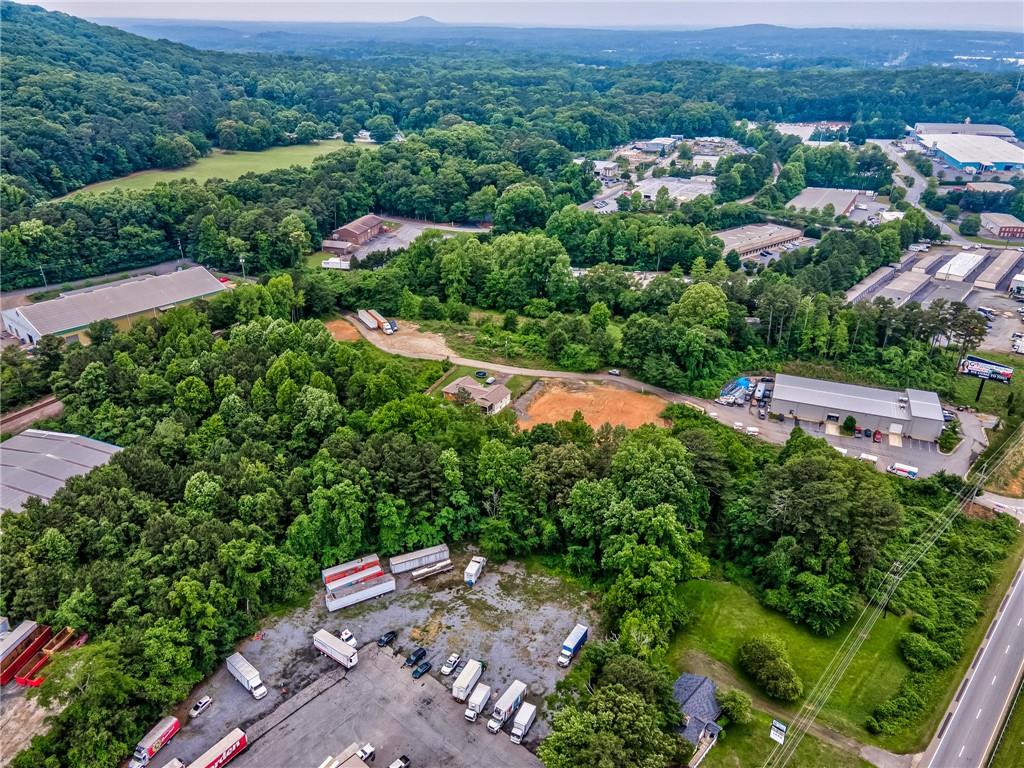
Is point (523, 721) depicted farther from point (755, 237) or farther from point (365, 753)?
point (755, 237)

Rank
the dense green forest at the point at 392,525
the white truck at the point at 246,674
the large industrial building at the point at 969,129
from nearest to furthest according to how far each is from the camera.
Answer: the dense green forest at the point at 392,525 < the white truck at the point at 246,674 < the large industrial building at the point at 969,129

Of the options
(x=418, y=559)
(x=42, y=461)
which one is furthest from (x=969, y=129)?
(x=42, y=461)

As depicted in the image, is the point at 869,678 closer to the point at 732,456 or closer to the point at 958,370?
the point at 732,456

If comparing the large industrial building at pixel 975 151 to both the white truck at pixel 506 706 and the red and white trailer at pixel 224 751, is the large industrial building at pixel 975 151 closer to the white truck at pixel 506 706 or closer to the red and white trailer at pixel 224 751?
the white truck at pixel 506 706

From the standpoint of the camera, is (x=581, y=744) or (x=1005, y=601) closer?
(x=581, y=744)

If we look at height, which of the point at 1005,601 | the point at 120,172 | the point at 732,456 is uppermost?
the point at 120,172

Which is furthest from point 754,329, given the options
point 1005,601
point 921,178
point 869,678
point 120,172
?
point 120,172

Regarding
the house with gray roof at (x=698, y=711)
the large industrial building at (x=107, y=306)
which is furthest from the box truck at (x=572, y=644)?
the large industrial building at (x=107, y=306)
